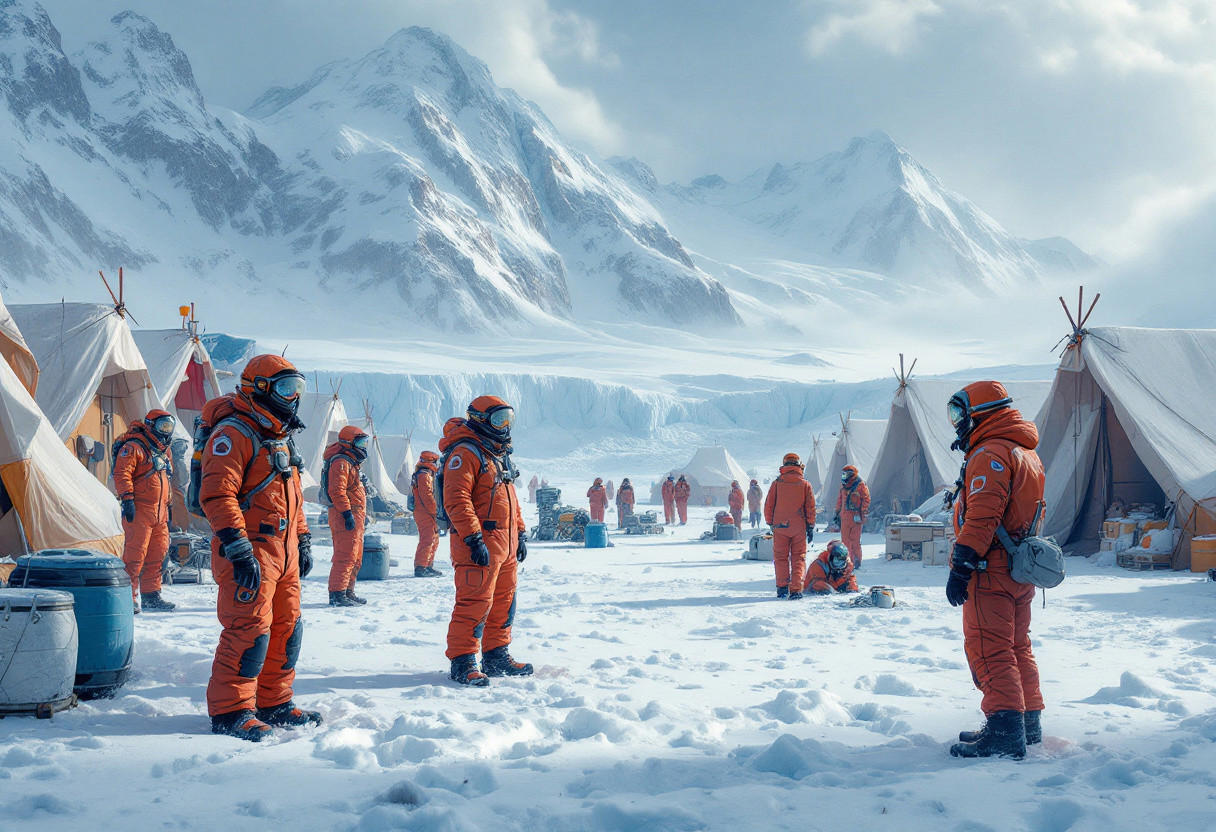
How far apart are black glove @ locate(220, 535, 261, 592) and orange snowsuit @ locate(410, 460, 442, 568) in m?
7.21

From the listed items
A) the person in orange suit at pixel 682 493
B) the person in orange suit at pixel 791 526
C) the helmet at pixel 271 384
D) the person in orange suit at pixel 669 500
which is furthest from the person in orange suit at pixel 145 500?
the person in orange suit at pixel 682 493

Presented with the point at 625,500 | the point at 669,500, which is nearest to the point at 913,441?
the point at 625,500

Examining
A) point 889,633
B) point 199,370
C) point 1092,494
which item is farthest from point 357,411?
point 889,633

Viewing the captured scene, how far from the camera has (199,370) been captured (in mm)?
16516

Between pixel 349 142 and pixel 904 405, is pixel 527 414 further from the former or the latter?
pixel 349 142

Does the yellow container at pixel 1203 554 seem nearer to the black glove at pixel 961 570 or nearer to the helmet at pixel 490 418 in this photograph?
the black glove at pixel 961 570

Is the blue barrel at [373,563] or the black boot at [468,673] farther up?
the blue barrel at [373,563]

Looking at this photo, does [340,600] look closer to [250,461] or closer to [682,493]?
[250,461]

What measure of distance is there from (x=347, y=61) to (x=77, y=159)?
268 feet

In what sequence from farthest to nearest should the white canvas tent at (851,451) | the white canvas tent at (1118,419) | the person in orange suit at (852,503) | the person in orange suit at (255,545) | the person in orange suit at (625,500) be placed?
the white canvas tent at (851,451)
the person in orange suit at (625,500)
the white canvas tent at (1118,419)
the person in orange suit at (852,503)
the person in orange suit at (255,545)

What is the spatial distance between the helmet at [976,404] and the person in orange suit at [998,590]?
2.7 inches

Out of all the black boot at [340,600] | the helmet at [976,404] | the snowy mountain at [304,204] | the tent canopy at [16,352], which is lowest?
the black boot at [340,600]

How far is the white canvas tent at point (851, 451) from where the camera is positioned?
995 inches

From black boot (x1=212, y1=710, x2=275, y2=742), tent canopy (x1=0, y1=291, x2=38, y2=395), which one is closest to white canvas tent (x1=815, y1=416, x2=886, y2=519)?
tent canopy (x1=0, y1=291, x2=38, y2=395)
